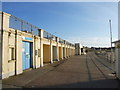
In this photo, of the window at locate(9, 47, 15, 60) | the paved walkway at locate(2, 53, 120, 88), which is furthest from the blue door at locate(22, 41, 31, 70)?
the window at locate(9, 47, 15, 60)

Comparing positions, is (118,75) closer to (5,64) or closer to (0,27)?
(5,64)

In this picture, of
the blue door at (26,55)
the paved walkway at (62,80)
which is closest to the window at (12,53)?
the paved walkway at (62,80)

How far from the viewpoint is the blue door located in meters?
10.7

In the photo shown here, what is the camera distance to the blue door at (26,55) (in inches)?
420

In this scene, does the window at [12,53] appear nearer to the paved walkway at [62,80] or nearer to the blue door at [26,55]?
the paved walkway at [62,80]

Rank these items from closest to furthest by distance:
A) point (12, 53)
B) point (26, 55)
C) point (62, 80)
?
point (62, 80) → point (12, 53) → point (26, 55)

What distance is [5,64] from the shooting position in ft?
26.0

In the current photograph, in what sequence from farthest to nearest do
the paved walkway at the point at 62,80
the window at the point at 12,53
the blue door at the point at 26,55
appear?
the blue door at the point at 26,55 < the window at the point at 12,53 < the paved walkway at the point at 62,80

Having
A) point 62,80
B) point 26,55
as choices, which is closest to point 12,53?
point 26,55

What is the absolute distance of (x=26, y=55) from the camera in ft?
36.8

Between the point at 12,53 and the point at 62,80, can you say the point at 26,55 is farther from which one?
the point at 62,80

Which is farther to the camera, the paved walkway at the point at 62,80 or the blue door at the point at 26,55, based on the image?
the blue door at the point at 26,55

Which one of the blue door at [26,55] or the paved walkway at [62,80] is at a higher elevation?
the blue door at [26,55]

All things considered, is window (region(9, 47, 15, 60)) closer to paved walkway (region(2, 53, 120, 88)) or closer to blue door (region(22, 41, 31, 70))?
paved walkway (region(2, 53, 120, 88))
